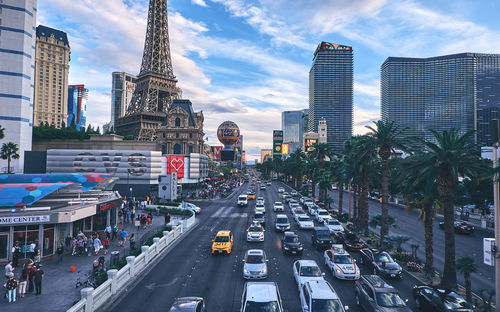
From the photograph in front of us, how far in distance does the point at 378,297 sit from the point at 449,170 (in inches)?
387

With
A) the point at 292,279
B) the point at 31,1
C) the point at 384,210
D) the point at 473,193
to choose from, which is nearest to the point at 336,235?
the point at 384,210

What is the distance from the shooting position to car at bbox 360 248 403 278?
1906cm

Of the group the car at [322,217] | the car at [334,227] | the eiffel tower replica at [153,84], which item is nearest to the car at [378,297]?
the car at [334,227]

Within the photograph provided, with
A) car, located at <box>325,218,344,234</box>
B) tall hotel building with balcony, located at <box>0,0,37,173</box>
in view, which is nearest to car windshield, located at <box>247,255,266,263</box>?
car, located at <box>325,218,344,234</box>

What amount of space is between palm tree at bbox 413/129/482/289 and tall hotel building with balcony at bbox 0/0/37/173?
65750 mm

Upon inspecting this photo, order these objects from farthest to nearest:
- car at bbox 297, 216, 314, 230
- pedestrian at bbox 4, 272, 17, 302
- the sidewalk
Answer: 1. car at bbox 297, 216, 314, 230
2. pedestrian at bbox 4, 272, 17, 302
3. the sidewalk

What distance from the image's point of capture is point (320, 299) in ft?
42.3

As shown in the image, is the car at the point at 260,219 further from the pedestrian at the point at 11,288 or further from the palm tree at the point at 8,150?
the palm tree at the point at 8,150

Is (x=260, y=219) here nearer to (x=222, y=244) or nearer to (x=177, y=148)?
(x=222, y=244)

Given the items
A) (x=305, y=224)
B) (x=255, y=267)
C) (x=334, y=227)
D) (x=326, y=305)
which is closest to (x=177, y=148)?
(x=305, y=224)

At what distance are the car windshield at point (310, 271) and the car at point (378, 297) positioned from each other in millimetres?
2582

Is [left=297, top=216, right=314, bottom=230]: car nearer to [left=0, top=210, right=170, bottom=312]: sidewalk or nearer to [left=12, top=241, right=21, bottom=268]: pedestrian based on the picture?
[left=0, top=210, right=170, bottom=312]: sidewalk

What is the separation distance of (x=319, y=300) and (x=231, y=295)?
5.82m

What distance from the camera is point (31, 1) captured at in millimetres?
57469
